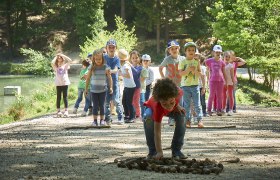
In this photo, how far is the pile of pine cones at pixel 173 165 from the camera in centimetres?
639

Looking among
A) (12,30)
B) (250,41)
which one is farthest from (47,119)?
(12,30)

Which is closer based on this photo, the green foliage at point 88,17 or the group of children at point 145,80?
the group of children at point 145,80

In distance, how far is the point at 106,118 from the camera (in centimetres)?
1196

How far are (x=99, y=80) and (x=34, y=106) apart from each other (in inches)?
361

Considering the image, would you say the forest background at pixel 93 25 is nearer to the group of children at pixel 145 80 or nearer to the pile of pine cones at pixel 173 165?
the group of children at pixel 145 80

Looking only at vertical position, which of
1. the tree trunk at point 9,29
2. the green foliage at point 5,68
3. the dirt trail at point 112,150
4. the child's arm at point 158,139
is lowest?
the dirt trail at point 112,150

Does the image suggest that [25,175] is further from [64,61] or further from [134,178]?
[64,61]

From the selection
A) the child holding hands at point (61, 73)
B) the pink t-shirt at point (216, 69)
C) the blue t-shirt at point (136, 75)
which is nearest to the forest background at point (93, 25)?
the child holding hands at point (61, 73)

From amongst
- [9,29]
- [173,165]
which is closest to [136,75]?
[173,165]

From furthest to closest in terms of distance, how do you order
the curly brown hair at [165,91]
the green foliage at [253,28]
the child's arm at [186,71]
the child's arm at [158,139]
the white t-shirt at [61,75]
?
1. the green foliage at [253,28]
2. the white t-shirt at [61,75]
3. the child's arm at [186,71]
4. the child's arm at [158,139]
5. the curly brown hair at [165,91]

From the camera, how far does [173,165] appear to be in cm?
664

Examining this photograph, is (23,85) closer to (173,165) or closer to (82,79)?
(82,79)

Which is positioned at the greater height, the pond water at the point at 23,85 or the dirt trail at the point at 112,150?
the pond water at the point at 23,85

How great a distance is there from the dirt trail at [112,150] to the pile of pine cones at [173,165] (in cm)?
8
